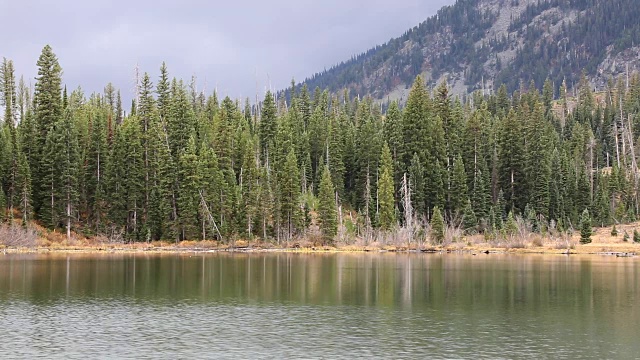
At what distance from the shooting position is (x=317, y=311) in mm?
39938

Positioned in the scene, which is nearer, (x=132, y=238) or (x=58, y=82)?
(x=132, y=238)

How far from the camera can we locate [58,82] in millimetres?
109438

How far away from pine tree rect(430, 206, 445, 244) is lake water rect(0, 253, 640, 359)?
28323 mm

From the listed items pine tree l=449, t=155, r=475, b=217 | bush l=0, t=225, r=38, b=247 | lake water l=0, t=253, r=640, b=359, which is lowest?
lake water l=0, t=253, r=640, b=359

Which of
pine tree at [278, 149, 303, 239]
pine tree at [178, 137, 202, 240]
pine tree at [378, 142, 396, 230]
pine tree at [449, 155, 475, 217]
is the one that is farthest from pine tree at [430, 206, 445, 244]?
pine tree at [178, 137, 202, 240]

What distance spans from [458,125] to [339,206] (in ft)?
102

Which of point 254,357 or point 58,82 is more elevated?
point 58,82

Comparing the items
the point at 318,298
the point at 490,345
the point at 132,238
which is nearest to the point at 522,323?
the point at 490,345

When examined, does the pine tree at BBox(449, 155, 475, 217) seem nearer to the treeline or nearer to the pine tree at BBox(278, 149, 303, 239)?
the treeline

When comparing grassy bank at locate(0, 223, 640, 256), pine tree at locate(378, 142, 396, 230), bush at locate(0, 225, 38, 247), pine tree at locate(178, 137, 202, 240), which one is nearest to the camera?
bush at locate(0, 225, 38, 247)

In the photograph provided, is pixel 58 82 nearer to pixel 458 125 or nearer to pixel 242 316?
pixel 458 125

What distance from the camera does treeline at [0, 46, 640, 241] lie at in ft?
333

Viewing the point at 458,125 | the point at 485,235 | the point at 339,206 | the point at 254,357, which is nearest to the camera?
the point at 254,357

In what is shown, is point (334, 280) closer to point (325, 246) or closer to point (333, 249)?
point (333, 249)
